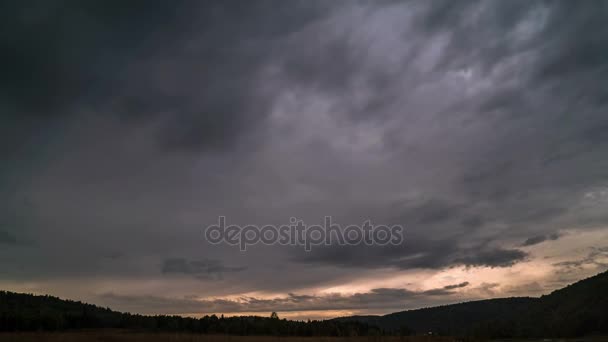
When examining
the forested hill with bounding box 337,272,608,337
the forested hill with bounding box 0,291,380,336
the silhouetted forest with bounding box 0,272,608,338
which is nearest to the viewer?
the forested hill with bounding box 337,272,608,337

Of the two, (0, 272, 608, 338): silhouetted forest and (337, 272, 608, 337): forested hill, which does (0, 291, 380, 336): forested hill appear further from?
(337, 272, 608, 337): forested hill

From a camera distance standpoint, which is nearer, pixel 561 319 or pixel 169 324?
pixel 561 319

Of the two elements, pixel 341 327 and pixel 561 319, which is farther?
pixel 341 327

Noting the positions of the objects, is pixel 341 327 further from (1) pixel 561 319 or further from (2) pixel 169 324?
(1) pixel 561 319

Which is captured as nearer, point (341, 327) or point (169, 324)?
point (169, 324)

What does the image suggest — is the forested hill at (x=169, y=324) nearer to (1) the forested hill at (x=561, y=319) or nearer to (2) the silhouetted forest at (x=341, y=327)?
(2) the silhouetted forest at (x=341, y=327)

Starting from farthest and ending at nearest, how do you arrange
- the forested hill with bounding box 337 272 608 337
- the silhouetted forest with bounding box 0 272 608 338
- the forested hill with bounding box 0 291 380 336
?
1. the forested hill with bounding box 0 291 380 336
2. the silhouetted forest with bounding box 0 272 608 338
3. the forested hill with bounding box 337 272 608 337

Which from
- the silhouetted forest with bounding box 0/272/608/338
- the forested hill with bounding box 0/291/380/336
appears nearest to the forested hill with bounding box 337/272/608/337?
the silhouetted forest with bounding box 0/272/608/338

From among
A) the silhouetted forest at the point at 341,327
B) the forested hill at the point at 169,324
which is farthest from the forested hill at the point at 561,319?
the forested hill at the point at 169,324

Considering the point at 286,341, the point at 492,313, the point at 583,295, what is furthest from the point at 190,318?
the point at 492,313

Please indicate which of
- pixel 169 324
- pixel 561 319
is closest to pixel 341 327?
pixel 169 324

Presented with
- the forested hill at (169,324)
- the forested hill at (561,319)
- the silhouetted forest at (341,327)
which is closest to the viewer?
the forested hill at (561,319)

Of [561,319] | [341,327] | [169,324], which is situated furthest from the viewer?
[341,327]

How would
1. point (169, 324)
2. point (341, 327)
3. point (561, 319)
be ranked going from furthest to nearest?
1. point (341, 327)
2. point (169, 324)
3. point (561, 319)
